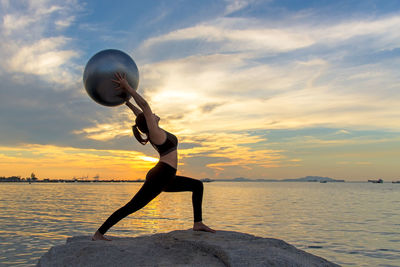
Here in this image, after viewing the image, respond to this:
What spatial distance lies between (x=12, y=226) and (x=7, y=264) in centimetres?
654

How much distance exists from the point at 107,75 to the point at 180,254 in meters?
3.02

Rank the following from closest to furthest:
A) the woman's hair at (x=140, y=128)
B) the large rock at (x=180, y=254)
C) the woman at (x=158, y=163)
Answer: the large rock at (x=180, y=254) < the woman at (x=158, y=163) < the woman's hair at (x=140, y=128)

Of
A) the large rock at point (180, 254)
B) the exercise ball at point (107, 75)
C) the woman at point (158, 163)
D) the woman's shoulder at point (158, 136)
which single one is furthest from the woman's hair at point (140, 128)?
the large rock at point (180, 254)

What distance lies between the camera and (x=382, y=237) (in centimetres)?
1166

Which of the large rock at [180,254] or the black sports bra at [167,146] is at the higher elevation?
the black sports bra at [167,146]

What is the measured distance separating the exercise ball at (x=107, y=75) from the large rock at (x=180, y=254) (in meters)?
2.37

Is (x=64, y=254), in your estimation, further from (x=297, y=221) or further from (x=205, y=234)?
(x=297, y=221)

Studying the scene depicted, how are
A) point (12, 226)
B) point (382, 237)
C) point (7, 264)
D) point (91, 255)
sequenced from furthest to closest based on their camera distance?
1. point (12, 226)
2. point (382, 237)
3. point (7, 264)
4. point (91, 255)

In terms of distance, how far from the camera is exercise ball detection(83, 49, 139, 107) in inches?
208

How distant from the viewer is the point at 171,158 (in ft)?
17.5

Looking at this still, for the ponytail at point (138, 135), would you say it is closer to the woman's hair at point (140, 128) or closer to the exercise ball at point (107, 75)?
the woman's hair at point (140, 128)

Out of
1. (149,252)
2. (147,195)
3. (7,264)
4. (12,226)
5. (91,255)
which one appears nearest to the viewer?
(91,255)

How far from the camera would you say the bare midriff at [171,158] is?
5309 millimetres

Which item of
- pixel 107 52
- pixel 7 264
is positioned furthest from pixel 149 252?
pixel 7 264
